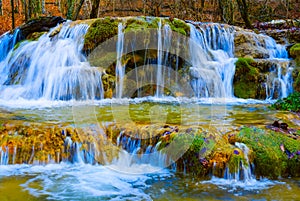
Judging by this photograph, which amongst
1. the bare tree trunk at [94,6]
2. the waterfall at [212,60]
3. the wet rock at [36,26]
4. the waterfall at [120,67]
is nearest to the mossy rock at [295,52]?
the waterfall at [212,60]

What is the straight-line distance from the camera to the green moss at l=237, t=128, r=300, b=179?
4.58 metres

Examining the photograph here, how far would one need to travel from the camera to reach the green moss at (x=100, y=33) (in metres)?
10.6

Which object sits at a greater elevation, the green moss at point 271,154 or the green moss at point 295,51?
the green moss at point 295,51

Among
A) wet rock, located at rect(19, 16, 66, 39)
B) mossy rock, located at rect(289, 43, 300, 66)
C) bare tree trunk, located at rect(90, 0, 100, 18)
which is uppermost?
bare tree trunk, located at rect(90, 0, 100, 18)

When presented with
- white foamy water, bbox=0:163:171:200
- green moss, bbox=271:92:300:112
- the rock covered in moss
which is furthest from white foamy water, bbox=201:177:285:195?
the rock covered in moss

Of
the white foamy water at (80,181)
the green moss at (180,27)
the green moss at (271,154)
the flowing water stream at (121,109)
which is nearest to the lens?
the white foamy water at (80,181)

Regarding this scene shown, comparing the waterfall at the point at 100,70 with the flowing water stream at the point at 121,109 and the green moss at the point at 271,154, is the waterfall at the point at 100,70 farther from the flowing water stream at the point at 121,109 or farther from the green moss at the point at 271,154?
the green moss at the point at 271,154

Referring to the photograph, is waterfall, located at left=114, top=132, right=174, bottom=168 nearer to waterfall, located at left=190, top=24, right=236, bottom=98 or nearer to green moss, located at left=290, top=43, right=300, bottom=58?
waterfall, located at left=190, top=24, right=236, bottom=98

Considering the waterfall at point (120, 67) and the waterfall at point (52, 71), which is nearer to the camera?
the waterfall at point (52, 71)

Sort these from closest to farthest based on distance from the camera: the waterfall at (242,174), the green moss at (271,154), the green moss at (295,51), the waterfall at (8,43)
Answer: the waterfall at (242,174)
the green moss at (271,154)
the green moss at (295,51)
the waterfall at (8,43)

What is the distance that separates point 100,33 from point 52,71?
2026 mm

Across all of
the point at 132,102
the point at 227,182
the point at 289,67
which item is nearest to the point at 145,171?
the point at 227,182

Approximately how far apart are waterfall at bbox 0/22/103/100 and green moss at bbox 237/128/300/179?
5.61 m

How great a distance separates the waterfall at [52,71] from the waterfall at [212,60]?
3240 millimetres
